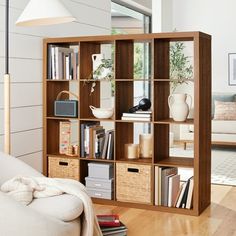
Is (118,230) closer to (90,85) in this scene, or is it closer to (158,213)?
(158,213)

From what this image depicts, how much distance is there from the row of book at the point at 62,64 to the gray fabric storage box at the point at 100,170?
84 cm

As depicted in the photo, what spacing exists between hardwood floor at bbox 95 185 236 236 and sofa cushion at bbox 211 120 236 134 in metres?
3.45

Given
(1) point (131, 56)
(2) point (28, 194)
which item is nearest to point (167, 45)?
(1) point (131, 56)

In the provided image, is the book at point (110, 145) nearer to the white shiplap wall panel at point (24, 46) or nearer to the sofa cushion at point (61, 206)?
the white shiplap wall panel at point (24, 46)

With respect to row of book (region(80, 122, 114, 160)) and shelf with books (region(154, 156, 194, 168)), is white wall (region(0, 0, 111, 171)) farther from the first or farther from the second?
shelf with books (region(154, 156, 194, 168))

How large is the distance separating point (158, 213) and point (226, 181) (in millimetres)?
1552

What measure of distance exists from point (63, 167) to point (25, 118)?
1.93 ft

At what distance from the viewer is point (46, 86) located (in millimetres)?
4770

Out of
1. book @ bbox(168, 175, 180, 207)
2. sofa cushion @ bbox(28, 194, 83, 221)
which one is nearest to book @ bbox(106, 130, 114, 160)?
book @ bbox(168, 175, 180, 207)

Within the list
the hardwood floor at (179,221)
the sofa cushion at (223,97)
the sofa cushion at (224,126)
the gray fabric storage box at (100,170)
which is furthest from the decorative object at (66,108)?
the sofa cushion at (223,97)

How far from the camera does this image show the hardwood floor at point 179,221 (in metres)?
3.74

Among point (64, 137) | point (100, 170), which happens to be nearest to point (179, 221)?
point (100, 170)

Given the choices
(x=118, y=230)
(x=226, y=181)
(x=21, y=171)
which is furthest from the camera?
(x=226, y=181)

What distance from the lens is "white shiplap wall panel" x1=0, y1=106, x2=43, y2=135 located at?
448cm
